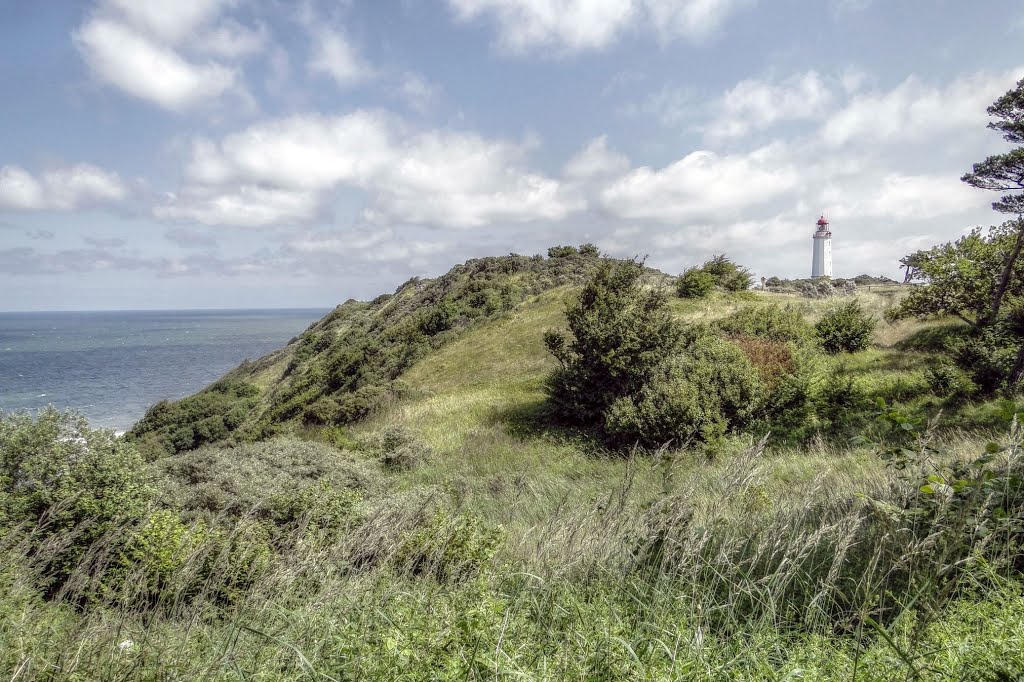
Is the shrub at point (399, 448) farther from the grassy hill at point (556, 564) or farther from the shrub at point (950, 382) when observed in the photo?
the shrub at point (950, 382)

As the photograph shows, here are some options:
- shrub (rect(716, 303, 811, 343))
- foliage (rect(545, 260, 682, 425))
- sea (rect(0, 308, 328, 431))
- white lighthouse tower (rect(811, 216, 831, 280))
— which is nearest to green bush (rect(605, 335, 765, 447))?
foliage (rect(545, 260, 682, 425))

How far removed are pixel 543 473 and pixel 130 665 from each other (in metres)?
7.90

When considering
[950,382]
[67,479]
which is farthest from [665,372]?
[67,479]

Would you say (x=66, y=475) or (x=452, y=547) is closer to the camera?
(x=452, y=547)

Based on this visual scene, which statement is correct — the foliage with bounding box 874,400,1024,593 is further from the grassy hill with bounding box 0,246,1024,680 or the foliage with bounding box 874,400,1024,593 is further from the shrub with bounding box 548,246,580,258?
the shrub with bounding box 548,246,580,258

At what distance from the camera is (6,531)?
16.1ft

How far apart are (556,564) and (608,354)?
32.9 ft

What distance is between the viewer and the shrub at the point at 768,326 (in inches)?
619

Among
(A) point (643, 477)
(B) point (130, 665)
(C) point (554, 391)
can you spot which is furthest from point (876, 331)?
(B) point (130, 665)

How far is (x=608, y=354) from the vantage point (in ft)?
43.7

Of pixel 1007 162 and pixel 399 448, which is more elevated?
pixel 1007 162

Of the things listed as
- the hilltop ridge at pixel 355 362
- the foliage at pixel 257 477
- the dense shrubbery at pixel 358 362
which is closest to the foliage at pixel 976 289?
the hilltop ridge at pixel 355 362

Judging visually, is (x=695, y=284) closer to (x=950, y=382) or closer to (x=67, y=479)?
(x=950, y=382)

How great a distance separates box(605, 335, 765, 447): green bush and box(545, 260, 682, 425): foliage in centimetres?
94
